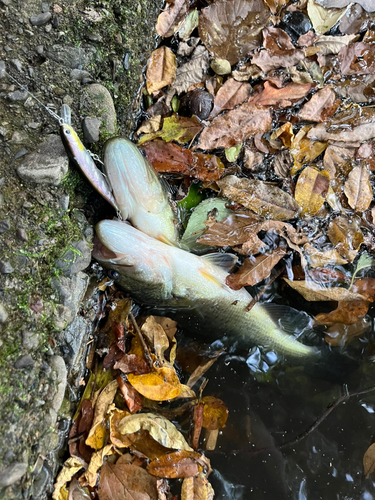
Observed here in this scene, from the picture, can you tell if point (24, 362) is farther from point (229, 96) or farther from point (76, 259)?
point (229, 96)

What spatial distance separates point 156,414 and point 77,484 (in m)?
0.74

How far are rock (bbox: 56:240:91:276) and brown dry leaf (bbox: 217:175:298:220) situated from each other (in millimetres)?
1339

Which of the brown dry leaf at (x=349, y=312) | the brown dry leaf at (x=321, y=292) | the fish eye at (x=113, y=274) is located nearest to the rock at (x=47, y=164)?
the fish eye at (x=113, y=274)

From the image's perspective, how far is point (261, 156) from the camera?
11.4ft

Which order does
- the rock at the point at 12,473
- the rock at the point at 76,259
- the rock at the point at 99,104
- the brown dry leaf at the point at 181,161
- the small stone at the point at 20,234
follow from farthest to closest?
the brown dry leaf at the point at 181,161
the rock at the point at 99,104
the rock at the point at 76,259
the small stone at the point at 20,234
the rock at the point at 12,473

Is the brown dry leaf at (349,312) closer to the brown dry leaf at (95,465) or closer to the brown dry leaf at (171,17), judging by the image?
the brown dry leaf at (95,465)

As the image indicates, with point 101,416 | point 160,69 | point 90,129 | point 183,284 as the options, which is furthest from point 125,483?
point 160,69

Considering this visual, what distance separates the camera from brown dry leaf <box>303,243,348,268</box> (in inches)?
133

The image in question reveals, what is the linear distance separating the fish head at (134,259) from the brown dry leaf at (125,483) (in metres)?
1.33

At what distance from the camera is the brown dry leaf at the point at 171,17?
3410mm

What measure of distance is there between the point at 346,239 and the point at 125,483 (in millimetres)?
2740

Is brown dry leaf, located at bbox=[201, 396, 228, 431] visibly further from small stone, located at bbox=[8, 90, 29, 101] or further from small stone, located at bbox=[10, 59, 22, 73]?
small stone, located at bbox=[10, 59, 22, 73]

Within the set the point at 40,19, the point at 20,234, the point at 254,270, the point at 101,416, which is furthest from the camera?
the point at 254,270

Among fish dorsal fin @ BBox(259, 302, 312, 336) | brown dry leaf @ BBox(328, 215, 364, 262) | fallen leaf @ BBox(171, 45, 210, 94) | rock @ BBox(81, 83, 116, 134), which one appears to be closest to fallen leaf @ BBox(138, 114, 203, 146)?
fallen leaf @ BBox(171, 45, 210, 94)
